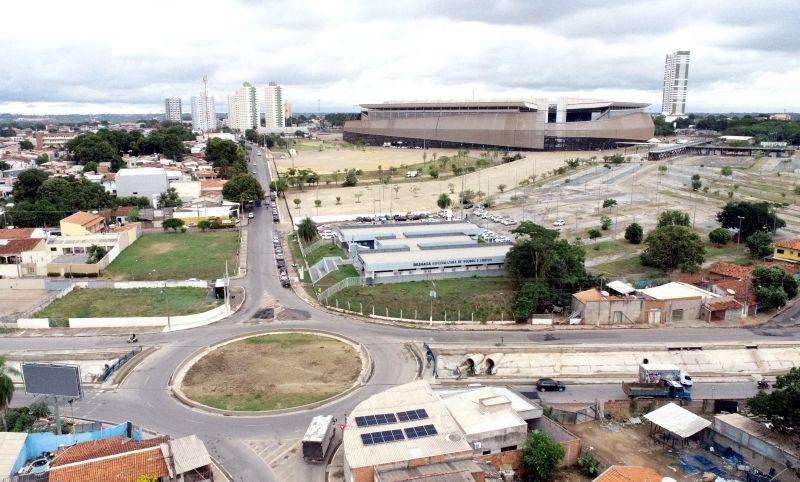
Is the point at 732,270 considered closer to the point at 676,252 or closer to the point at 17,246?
the point at 676,252

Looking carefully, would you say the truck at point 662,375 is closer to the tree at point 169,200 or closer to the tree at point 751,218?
the tree at point 751,218

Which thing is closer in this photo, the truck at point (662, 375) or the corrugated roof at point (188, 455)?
the corrugated roof at point (188, 455)

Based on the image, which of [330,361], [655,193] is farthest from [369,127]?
[330,361]

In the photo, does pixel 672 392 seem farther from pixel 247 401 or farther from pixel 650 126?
pixel 650 126

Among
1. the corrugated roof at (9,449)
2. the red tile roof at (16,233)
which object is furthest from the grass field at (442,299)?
the red tile roof at (16,233)

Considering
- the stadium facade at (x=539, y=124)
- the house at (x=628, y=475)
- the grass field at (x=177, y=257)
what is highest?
the stadium facade at (x=539, y=124)


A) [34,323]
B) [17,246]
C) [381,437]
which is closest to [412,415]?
[381,437]
